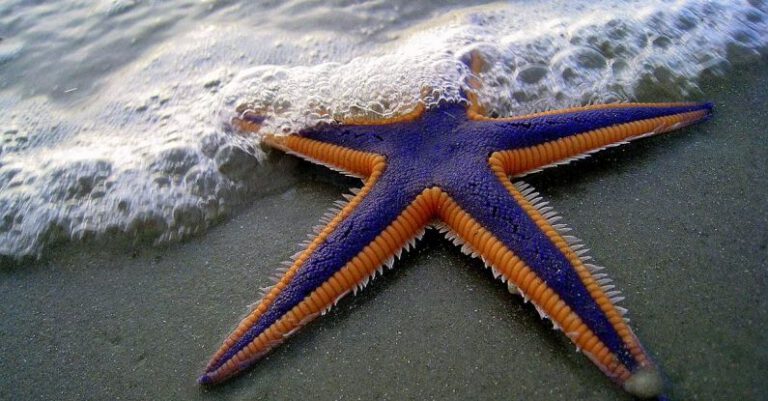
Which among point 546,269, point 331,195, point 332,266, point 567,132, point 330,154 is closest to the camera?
point 546,269

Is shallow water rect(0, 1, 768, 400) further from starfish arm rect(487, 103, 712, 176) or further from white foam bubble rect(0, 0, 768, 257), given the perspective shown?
starfish arm rect(487, 103, 712, 176)

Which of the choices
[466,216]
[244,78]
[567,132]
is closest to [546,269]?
[466,216]

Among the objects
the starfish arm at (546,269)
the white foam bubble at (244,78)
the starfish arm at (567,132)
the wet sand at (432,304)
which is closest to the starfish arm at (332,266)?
the wet sand at (432,304)

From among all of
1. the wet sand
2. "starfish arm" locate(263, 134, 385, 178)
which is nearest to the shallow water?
the wet sand

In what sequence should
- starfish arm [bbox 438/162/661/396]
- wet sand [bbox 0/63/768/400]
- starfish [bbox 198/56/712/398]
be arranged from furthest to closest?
1. wet sand [bbox 0/63/768/400]
2. starfish [bbox 198/56/712/398]
3. starfish arm [bbox 438/162/661/396]

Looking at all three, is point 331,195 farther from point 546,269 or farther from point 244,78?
point 546,269

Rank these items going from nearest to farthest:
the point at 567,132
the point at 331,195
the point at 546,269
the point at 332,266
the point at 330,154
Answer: the point at 546,269, the point at 332,266, the point at 567,132, the point at 330,154, the point at 331,195

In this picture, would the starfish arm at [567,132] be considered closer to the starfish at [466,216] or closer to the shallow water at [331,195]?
the starfish at [466,216]

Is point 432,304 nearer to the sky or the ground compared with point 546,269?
nearer to the ground
